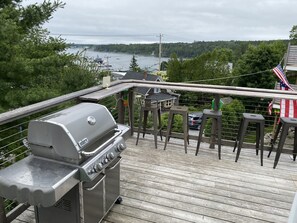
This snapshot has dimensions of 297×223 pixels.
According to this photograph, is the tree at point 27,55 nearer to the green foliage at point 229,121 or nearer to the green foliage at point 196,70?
the green foliage at point 229,121

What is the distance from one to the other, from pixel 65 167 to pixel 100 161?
0.26 metres

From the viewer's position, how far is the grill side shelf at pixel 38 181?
4.30 ft

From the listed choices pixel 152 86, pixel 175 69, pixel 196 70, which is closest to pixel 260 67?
pixel 196 70

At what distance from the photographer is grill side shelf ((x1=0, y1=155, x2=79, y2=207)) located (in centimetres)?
131

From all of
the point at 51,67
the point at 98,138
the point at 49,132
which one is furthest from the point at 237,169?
the point at 51,67

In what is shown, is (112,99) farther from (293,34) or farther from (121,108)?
(293,34)

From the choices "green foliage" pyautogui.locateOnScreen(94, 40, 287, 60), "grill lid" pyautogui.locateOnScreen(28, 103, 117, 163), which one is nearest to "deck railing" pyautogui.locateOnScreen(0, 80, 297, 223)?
"grill lid" pyautogui.locateOnScreen(28, 103, 117, 163)

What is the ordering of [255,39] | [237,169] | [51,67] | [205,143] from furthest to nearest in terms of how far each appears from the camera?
[255,39], [51,67], [205,143], [237,169]

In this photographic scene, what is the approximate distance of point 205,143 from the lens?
153 inches

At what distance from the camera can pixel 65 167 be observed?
1.54 m

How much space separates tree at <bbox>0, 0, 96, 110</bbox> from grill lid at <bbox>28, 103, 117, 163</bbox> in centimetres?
541

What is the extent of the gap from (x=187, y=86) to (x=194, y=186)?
1455 millimetres

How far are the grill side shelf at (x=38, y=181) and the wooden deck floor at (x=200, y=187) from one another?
82 cm

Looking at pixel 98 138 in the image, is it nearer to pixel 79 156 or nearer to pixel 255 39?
pixel 79 156
